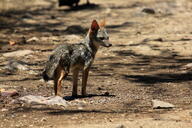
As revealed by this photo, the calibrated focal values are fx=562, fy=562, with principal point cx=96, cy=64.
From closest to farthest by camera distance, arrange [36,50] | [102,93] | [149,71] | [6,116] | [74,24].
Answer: [6,116] < [102,93] < [149,71] < [36,50] < [74,24]

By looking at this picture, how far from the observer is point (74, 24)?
17.2 metres

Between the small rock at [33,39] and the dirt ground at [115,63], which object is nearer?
the dirt ground at [115,63]

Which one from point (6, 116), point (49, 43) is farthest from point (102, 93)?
point (49, 43)

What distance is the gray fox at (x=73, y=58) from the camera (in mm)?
7464

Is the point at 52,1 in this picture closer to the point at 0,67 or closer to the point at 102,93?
the point at 0,67

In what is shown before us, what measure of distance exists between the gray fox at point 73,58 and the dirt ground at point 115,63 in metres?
0.37

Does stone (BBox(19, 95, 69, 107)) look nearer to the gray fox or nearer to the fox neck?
the gray fox

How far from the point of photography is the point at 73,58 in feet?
24.7

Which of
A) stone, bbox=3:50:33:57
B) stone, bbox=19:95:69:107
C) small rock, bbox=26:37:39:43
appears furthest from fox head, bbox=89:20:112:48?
small rock, bbox=26:37:39:43

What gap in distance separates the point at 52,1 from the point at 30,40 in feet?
29.3

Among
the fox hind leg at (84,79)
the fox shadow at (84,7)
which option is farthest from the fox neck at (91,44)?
the fox shadow at (84,7)

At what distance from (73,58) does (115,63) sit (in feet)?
12.4

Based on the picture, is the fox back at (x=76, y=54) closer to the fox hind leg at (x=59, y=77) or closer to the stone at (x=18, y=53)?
the fox hind leg at (x=59, y=77)

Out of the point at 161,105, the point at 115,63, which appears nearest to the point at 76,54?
the point at 161,105
